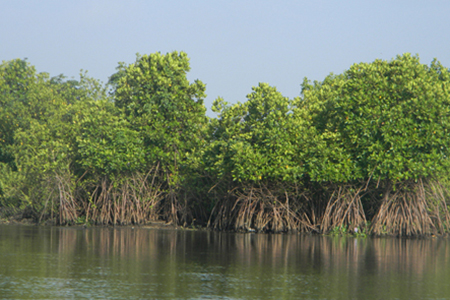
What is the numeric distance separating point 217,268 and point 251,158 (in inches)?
395

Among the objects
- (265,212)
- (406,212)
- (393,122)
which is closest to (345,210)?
(406,212)

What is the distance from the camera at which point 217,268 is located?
44.6 feet

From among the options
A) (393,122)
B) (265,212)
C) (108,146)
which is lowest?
(265,212)

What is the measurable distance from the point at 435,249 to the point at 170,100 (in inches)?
501

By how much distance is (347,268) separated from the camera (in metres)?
14.0

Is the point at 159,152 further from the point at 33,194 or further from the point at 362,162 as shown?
the point at 362,162

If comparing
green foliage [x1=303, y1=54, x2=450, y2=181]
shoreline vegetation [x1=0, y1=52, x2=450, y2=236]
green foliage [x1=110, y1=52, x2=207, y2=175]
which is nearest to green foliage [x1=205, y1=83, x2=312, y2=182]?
shoreline vegetation [x1=0, y1=52, x2=450, y2=236]

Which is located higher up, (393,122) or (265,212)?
(393,122)

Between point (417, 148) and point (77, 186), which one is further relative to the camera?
point (77, 186)

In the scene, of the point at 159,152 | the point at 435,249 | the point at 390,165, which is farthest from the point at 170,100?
the point at 435,249

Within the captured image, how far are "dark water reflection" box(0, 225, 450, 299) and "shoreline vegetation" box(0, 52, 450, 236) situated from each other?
9.15 ft

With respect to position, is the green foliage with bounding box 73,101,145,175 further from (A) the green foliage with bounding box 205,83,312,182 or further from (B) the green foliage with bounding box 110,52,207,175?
(A) the green foliage with bounding box 205,83,312,182

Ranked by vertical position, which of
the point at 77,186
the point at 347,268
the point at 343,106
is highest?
the point at 343,106

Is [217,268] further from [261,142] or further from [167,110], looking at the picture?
[167,110]
